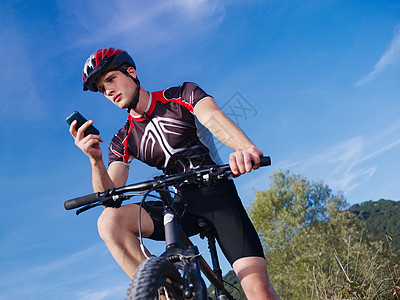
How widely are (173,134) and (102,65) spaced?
0.97 metres

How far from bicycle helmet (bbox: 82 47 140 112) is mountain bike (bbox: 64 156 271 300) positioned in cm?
139

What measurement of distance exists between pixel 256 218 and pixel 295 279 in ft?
18.9

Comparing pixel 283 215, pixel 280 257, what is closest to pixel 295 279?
pixel 280 257

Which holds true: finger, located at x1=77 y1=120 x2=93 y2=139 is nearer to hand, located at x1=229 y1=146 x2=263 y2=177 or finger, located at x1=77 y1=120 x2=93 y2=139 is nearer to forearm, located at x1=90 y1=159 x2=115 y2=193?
forearm, located at x1=90 y1=159 x2=115 y2=193

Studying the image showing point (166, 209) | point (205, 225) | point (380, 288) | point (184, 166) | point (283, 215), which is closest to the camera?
point (166, 209)

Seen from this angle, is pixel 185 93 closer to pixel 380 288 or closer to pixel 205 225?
pixel 205 225

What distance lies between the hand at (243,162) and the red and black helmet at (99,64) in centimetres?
193

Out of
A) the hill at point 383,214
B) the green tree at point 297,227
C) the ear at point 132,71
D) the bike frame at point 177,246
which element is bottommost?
the bike frame at point 177,246

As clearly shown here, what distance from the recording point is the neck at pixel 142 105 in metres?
3.93

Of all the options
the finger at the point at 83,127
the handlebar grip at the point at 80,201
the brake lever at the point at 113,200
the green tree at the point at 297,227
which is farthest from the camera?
the green tree at the point at 297,227

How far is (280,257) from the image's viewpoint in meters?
30.0

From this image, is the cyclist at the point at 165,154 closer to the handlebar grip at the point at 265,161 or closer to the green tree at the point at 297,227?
the handlebar grip at the point at 265,161

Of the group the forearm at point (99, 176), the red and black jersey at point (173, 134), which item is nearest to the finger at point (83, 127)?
the forearm at point (99, 176)

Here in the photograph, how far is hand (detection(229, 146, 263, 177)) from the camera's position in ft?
7.84
